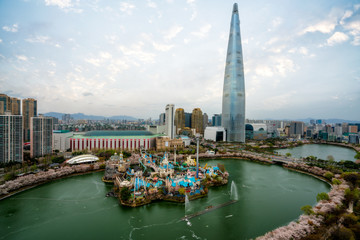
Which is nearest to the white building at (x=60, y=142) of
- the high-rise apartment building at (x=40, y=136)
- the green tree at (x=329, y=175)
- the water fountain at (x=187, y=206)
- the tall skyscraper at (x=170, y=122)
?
the high-rise apartment building at (x=40, y=136)

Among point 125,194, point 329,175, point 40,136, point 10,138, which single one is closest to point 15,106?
point 40,136

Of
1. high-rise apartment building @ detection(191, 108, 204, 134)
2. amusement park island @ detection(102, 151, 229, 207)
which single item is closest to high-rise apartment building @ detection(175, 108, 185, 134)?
high-rise apartment building @ detection(191, 108, 204, 134)

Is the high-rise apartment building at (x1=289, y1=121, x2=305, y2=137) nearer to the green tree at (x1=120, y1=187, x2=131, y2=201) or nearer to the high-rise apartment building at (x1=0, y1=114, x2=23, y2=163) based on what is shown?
the green tree at (x1=120, y1=187, x2=131, y2=201)

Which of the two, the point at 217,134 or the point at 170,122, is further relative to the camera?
the point at 217,134

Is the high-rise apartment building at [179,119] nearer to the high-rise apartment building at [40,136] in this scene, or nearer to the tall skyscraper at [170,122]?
the tall skyscraper at [170,122]

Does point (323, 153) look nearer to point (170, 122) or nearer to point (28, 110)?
point (170, 122)

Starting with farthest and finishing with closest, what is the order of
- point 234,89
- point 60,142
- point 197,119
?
point 197,119, point 234,89, point 60,142

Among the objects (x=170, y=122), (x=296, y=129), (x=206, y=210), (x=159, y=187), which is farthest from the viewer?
(x=296, y=129)
